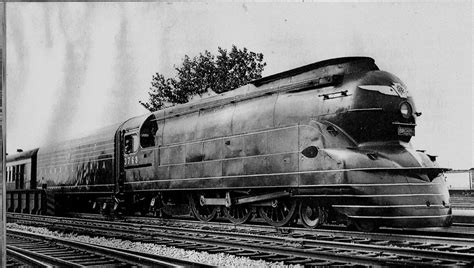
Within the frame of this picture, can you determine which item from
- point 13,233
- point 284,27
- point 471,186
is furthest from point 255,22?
point 471,186

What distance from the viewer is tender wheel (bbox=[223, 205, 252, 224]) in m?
12.3

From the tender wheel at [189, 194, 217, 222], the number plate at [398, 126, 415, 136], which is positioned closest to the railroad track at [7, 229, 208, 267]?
the tender wheel at [189, 194, 217, 222]

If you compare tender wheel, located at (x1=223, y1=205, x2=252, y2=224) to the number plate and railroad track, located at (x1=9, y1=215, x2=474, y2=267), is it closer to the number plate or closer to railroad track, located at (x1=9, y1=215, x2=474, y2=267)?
railroad track, located at (x1=9, y1=215, x2=474, y2=267)

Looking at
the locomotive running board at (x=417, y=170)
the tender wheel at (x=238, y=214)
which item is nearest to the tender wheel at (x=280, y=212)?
the tender wheel at (x=238, y=214)

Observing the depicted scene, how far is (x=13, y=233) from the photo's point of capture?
12.6m

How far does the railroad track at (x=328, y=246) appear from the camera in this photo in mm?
7008

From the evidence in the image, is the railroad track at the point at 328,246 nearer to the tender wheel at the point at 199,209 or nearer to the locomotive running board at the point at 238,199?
the locomotive running board at the point at 238,199

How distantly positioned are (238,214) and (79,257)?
4939 mm

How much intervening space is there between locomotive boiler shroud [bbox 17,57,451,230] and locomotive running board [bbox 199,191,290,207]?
3 cm

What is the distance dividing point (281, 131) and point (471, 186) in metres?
22.8

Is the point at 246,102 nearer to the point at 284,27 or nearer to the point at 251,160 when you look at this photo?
the point at 251,160

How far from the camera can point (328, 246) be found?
845 centimetres

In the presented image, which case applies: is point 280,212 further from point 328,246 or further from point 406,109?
point 406,109

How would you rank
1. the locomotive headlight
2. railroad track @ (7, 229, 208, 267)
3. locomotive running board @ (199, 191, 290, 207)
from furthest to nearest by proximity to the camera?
1. locomotive running board @ (199, 191, 290, 207)
2. the locomotive headlight
3. railroad track @ (7, 229, 208, 267)
